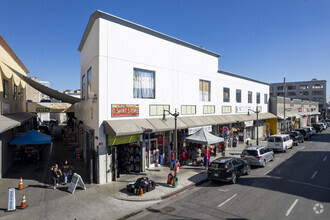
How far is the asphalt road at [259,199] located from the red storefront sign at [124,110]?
22.1ft

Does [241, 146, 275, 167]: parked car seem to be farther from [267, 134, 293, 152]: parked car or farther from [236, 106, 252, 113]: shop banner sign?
[236, 106, 252, 113]: shop banner sign

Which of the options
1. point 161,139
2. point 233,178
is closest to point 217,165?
point 233,178

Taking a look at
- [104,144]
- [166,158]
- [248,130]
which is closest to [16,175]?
[104,144]

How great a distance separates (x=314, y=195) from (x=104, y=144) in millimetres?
13202

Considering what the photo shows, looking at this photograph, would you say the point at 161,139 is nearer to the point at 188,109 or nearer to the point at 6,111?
the point at 188,109

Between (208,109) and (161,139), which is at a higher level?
(208,109)

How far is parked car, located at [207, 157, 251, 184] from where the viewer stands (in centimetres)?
1326

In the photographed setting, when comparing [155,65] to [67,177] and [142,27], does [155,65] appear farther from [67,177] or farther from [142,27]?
[67,177]

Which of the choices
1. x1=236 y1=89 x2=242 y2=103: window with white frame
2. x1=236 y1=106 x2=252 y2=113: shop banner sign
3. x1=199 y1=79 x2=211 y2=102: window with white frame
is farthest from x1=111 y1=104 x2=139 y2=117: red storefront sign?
x1=236 y1=89 x2=242 y2=103: window with white frame

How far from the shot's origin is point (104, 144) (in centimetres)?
1358

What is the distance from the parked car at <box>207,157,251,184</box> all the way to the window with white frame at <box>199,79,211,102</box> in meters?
9.14

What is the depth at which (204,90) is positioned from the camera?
883 inches

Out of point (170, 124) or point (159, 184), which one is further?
point (170, 124)

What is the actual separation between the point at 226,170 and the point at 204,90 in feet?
36.5
